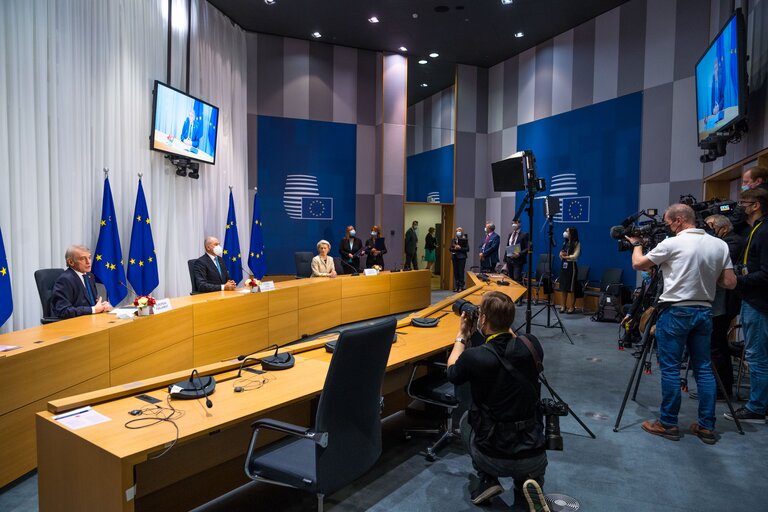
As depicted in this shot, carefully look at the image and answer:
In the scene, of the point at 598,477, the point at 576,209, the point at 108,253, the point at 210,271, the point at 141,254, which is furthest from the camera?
the point at 576,209

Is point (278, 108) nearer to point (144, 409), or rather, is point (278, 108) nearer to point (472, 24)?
point (472, 24)

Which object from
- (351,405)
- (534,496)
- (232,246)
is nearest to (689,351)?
(534,496)

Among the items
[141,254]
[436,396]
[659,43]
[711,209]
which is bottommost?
[436,396]

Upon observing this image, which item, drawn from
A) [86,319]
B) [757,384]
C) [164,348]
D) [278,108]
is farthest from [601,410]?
[278,108]

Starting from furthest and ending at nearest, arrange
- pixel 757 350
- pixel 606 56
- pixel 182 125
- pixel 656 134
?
pixel 606 56, pixel 656 134, pixel 182 125, pixel 757 350

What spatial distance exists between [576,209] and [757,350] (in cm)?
545

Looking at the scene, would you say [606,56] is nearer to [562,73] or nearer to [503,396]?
[562,73]

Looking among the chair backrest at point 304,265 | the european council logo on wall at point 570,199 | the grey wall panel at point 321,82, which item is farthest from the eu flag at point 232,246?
the european council logo on wall at point 570,199

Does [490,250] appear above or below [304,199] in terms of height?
below

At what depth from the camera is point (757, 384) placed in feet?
10.4

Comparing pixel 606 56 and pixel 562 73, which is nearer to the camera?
pixel 606 56

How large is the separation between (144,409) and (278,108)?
26.1 feet

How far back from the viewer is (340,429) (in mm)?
1713

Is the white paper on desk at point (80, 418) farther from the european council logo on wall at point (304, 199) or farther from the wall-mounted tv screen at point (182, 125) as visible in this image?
the european council logo on wall at point (304, 199)
